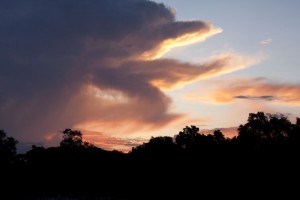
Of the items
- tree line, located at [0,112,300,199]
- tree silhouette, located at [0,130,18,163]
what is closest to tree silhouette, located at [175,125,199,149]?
tree line, located at [0,112,300,199]

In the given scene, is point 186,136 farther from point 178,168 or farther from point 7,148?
point 7,148

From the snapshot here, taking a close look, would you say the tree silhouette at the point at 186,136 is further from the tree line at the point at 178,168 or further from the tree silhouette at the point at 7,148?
the tree silhouette at the point at 7,148

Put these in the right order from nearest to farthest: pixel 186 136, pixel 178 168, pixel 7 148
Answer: pixel 178 168 < pixel 186 136 < pixel 7 148

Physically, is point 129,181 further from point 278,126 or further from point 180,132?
point 278,126

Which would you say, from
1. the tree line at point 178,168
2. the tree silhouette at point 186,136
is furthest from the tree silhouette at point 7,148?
the tree silhouette at point 186,136

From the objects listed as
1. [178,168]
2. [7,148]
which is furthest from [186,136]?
[7,148]

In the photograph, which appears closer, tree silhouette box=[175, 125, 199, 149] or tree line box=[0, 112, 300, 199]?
tree line box=[0, 112, 300, 199]

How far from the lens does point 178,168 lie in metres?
89.2

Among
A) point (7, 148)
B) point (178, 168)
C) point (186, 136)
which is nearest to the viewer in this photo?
point (178, 168)

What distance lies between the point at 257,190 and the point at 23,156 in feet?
322

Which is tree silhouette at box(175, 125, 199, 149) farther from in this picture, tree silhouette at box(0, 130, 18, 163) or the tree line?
tree silhouette at box(0, 130, 18, 163)

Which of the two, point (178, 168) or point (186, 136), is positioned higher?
point (186, 136)

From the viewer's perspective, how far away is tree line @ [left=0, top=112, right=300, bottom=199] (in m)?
72.9

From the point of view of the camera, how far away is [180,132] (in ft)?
388
